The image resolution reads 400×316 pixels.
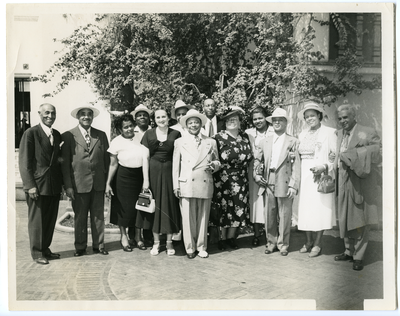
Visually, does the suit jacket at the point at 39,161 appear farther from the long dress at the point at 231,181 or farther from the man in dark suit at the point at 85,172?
the long dress at the point at 231,181

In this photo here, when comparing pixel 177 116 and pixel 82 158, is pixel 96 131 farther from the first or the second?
pixel 177 116

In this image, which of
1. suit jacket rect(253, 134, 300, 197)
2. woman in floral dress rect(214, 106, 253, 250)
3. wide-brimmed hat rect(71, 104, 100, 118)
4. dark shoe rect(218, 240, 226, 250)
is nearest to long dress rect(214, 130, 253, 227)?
woman in floral dress rect(214, 106, 253, 250)

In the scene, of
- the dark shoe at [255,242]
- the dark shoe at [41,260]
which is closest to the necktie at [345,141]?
the dark shoe at [255,242]

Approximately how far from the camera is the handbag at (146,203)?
218 inches

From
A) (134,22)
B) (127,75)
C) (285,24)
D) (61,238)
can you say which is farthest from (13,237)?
(285,24)

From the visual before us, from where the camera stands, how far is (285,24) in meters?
5.79

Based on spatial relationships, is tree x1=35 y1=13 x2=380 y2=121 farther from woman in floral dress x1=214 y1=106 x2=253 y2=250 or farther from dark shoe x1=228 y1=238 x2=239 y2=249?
dark shoe x1=228 y1=238 x2=239 y2=249

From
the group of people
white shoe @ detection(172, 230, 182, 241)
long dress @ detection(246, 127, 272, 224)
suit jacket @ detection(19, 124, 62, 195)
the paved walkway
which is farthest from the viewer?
white shoe @ detection(172, 230, 182, 241)

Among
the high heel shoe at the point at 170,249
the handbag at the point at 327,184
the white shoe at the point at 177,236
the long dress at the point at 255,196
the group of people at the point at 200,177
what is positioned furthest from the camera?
the white shoe at the point at 177,236

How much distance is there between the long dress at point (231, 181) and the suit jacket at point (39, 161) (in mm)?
2058

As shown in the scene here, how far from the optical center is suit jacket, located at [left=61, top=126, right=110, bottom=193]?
5504mm

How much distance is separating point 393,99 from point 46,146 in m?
4.37

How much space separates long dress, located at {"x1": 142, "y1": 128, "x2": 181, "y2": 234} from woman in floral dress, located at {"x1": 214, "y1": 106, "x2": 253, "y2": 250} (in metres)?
0.61

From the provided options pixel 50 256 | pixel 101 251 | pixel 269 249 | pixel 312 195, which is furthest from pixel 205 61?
pixel 50 256
